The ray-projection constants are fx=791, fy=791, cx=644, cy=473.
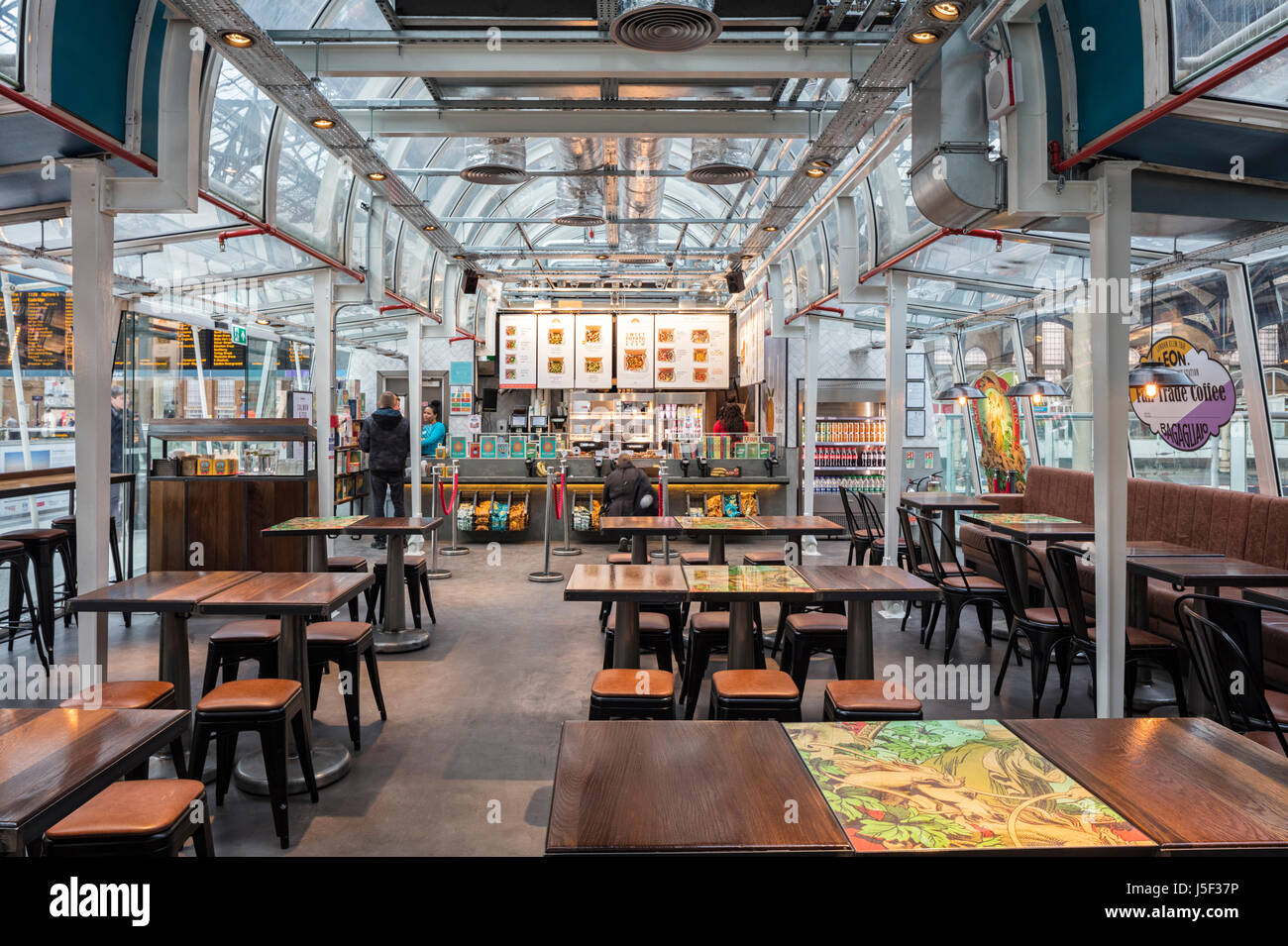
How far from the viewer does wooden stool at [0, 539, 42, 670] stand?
5.32 meters

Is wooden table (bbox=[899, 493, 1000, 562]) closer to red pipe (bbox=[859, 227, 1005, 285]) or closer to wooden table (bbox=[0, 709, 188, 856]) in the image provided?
red pipe (bbox=[859, 227, 1005, 285])

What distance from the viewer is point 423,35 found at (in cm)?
499

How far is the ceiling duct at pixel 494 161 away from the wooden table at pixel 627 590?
3.84 meters

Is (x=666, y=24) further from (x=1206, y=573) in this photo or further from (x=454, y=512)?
(x=454, y=512)

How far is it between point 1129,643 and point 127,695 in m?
4.78

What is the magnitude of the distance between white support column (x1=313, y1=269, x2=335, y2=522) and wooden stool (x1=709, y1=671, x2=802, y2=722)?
5.57 m

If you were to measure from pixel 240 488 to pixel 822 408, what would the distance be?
31.0ft

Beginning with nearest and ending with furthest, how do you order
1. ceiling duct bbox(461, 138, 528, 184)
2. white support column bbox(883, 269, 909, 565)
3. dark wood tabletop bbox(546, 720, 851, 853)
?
1. dark wood tabletop bbox(546, 720, 851, 853)
2. ceiling duct bbox(461, 138, 528, 184)
3. white support column bbox(883, 269, 909, 565)

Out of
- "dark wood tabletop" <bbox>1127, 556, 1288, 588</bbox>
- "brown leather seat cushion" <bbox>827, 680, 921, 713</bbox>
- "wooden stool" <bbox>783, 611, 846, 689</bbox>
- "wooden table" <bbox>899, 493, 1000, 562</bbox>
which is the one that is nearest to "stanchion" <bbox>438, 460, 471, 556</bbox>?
"wooden table" <bbox>899, 493, 1000, 562</bbox>

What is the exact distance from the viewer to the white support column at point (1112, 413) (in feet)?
13.5

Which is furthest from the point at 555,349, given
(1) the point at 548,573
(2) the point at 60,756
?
(2) the point at 60,756

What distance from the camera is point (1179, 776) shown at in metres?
1.71
